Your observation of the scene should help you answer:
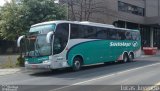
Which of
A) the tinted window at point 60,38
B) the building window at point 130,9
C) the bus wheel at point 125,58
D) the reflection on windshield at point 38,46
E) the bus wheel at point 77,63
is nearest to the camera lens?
the reflection on windshield at point 38,46

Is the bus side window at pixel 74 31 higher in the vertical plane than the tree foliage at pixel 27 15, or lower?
lower

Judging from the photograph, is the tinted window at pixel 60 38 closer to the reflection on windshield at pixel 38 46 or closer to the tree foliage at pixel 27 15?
the reflection on windshield at pixel 38 46

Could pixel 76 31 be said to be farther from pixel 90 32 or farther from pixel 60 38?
pixel 60 38

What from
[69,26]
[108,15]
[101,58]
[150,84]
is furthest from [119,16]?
[150,84]

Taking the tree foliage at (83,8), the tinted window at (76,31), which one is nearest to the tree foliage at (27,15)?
the tinted window at (76,31)

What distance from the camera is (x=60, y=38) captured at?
2014cm

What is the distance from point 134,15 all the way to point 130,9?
5.55 feet

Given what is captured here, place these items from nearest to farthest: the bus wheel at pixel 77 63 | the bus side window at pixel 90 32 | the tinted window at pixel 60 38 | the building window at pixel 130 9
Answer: the tinted window at pixel 60 38, the bus wheel at pixel 77 63, the bus side window at pixel 90 32, the building window at pixel 130 9

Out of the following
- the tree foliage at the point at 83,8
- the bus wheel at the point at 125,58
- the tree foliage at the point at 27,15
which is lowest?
the bus wheel at the point at 125,58

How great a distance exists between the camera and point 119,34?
27297 millimetres

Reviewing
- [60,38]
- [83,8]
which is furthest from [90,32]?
[83,8]

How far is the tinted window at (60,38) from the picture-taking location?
19859 millimetres

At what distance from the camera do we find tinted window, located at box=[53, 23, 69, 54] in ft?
65.2

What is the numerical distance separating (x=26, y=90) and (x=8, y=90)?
70cm
